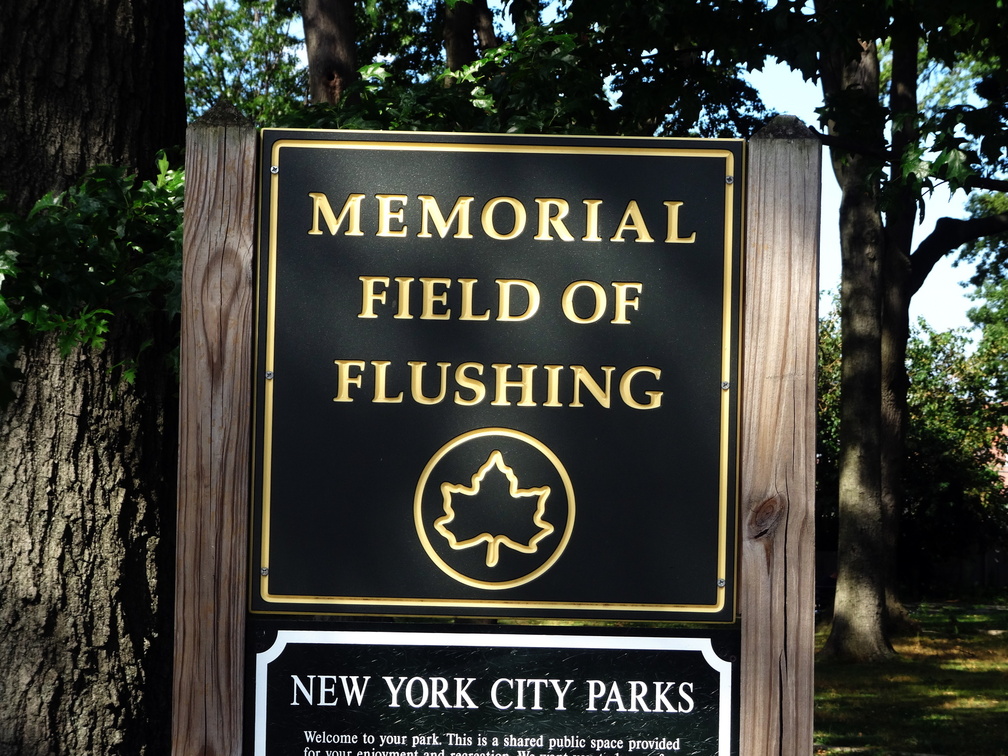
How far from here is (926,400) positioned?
27.4 metres

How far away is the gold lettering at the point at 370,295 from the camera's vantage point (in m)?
2.67

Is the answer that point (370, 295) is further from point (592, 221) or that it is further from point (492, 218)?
point (592, 221)

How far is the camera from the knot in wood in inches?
104

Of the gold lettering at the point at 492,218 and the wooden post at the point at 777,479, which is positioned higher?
the gold lettering at the point at 492,218

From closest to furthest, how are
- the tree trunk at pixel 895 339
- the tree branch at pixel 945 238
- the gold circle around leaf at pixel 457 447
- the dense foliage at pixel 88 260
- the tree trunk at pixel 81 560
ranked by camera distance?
the gold circle around leaf at pixel 457 447 → the dense foliage at pixel 88 260 → the tree trunk at pixel 81 560 → the tree branch at pixel 945 238 → the tree trunk at pixel 895 339

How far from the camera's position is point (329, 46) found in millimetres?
7145

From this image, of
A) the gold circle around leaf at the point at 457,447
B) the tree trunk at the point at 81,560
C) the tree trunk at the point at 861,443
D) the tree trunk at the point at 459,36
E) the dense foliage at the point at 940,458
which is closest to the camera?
the gold circle around leaf at the point at 457,447

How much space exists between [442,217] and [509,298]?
0.25 metres

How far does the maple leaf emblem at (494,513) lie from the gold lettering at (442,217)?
1.76 ft

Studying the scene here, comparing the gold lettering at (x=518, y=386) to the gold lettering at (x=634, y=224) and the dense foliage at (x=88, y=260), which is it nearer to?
the gold lettering at (x=634, y=224)

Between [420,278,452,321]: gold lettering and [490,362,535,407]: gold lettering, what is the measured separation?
19cm

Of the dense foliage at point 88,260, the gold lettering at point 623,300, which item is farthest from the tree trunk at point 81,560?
the gold lettering at point 623,300

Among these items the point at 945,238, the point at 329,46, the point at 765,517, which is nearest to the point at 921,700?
the point at 945,238

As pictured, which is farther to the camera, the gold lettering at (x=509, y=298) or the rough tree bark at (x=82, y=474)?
the rough tree bark at (x=82, y=474)
